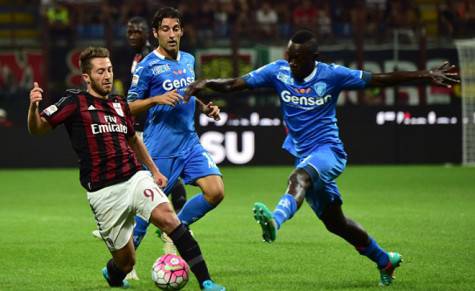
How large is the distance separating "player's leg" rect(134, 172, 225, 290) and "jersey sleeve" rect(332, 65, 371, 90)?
1.79 m

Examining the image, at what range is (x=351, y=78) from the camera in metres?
8.03

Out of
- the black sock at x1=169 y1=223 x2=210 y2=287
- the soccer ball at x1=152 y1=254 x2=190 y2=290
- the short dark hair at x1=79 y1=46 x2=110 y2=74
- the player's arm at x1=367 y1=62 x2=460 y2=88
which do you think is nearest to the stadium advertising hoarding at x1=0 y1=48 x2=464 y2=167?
the player's arm at x1=367 y1=62 x2=460 y2=88

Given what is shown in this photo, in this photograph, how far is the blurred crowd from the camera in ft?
68.9

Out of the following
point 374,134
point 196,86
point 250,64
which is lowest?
point 374,134

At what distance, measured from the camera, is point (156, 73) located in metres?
8.95

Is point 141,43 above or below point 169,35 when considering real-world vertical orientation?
below

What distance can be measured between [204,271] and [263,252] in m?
3.01

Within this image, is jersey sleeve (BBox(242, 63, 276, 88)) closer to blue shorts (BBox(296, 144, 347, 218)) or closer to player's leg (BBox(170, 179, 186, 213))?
blue shorts (BBox(296, 144, 347, 218))

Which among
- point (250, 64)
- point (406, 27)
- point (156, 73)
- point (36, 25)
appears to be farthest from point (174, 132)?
point (36, 25)

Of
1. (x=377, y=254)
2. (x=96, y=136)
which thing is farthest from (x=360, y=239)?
(x=96, y=136)

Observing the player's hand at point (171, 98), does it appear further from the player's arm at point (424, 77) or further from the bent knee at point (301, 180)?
the player's arm at point (424, 77)

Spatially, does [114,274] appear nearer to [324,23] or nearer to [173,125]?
[173,125]

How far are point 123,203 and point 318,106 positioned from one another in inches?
71.0

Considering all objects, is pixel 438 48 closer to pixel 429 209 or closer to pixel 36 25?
pixel 429 209
